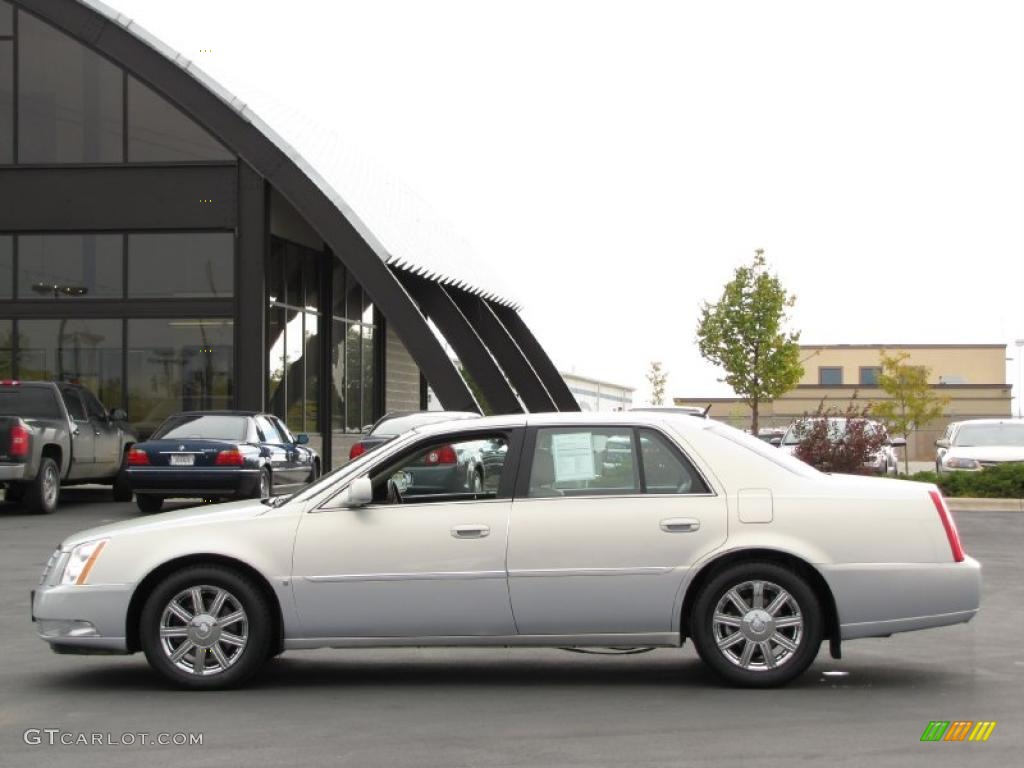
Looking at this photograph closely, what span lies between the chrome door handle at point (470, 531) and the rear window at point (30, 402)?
15.9m

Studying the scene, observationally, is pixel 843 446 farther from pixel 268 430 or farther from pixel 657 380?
pixel 657 380

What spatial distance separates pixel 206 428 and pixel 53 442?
2.14 m

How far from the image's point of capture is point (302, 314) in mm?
34812

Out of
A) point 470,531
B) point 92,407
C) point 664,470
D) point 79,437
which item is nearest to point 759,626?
point 664,470

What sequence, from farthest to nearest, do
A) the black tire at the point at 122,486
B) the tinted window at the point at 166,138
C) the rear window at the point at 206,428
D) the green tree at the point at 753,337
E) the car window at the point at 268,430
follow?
the green tree at the point at 753,337 < the tinted window at the point at 166,138 < the black tire at the point at 122,486 < the car window at the point at 268,430 < the rear window at the point at 206,428

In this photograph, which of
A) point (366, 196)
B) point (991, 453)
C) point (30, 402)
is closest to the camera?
point (30, 402)

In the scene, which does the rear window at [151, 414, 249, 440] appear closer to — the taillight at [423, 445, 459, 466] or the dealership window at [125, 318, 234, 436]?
the dealership window at [125, 318, 234, 436]

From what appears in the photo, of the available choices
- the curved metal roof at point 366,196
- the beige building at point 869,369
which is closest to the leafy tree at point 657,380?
the beige building at point 869,369

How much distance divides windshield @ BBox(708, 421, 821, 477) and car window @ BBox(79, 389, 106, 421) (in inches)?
678

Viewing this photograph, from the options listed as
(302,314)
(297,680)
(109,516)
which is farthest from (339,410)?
(297,680)

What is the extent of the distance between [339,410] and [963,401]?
62.5m

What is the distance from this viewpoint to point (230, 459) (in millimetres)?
22219

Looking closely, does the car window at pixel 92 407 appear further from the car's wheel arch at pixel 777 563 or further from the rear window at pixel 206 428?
the car's wheel arch at pixel 777 563

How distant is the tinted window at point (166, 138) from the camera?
30125mm
